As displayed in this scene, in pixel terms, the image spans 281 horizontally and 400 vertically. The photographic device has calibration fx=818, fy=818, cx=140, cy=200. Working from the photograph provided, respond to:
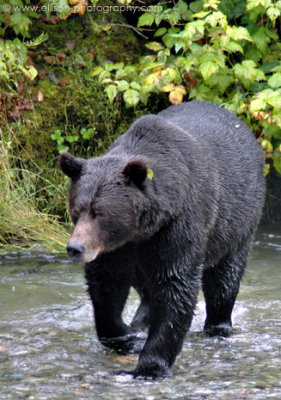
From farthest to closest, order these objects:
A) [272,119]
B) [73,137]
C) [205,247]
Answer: [73,137] → [272,119] → [205,247]

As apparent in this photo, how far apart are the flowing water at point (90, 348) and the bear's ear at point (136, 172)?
1.30 meters

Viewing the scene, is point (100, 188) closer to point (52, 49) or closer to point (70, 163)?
point (70, 163)

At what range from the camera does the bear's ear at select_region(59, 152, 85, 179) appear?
4984 mm

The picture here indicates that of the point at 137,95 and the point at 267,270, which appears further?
the point at 137,95

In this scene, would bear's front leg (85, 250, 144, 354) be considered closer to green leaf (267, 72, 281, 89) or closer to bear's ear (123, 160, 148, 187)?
bear's ear (123, 160, 148, 187)

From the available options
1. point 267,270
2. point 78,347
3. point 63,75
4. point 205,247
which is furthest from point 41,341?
point 63,75

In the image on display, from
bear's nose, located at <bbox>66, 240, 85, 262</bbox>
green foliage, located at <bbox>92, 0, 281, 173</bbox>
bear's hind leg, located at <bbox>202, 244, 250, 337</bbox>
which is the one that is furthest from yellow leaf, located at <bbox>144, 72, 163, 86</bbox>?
bear's nose, located at <bbox>66, 240, 85, 262</bbox>

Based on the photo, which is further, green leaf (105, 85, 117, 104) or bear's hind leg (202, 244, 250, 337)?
green leaf (105, 85, 117, 104)

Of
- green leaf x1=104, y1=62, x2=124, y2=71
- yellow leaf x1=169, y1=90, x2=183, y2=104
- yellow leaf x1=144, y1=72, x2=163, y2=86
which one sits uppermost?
green leaf x1=104, y1=62, x2=124, y2=71

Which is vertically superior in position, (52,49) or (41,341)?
(52,49)

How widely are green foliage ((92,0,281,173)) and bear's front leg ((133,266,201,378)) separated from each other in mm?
3616

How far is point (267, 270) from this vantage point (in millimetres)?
8195

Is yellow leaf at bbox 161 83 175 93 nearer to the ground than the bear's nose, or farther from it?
farther from it

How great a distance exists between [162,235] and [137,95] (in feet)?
13.8
